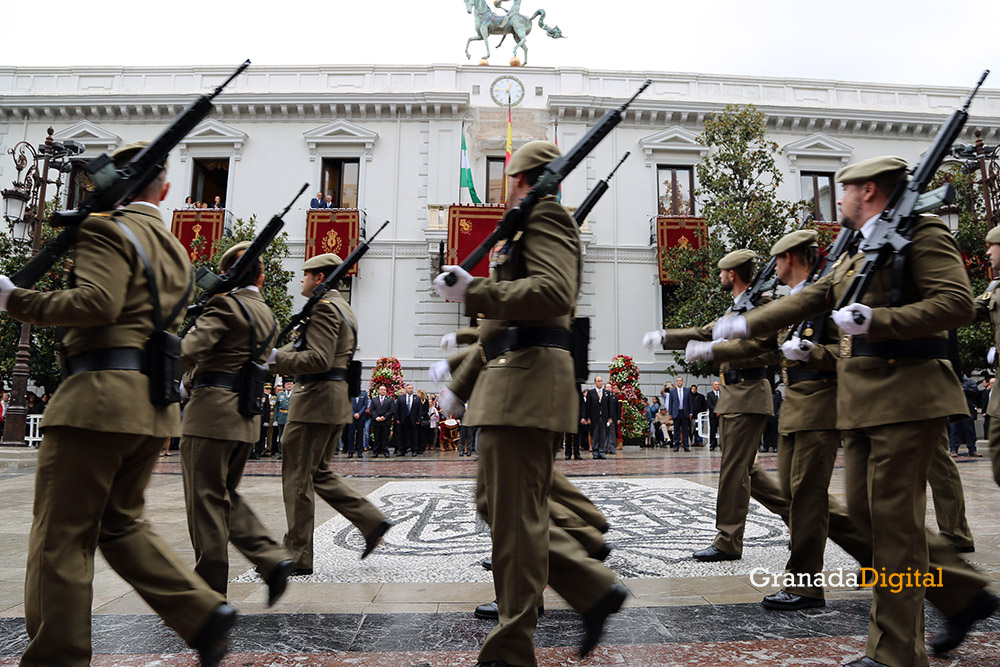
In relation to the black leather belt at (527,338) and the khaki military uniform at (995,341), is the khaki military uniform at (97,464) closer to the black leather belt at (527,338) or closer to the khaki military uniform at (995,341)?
the black leather belt at (527,338)

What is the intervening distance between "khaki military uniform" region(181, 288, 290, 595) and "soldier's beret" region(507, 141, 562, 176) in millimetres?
1735

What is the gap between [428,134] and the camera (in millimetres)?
21906

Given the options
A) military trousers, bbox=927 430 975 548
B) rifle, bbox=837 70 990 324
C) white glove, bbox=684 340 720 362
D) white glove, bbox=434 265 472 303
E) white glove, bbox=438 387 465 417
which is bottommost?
military trousers, bbox=927 430 975 548

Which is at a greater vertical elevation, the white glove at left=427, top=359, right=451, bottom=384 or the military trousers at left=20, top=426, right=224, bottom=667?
the white glove at left=427, top=359, right=451, bottom=384

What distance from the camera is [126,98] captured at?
21609 mm

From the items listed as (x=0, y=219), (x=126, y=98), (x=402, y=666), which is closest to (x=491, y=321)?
(x=402, y=666)

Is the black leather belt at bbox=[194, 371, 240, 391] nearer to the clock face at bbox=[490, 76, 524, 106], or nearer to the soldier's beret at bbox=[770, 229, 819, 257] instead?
the soldier's beret at bbox=[770, 229, 819, 257]

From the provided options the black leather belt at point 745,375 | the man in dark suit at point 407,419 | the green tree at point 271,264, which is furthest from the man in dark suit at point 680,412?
the black leather belt at point 745,375

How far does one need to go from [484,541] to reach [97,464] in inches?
125

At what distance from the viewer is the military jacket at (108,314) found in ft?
7.25

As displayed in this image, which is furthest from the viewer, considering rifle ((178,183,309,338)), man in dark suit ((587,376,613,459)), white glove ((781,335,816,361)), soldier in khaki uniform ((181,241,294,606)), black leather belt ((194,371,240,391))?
man in dark suit ((587,376,613,459))

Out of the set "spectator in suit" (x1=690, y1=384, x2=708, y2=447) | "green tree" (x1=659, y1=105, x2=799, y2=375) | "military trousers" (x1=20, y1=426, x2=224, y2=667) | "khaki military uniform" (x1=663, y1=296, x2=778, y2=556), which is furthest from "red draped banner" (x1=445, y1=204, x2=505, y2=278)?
"military trousers" (x1=20, y1=426, x2=224, y2=667)

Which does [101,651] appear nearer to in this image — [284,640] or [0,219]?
[284,640]

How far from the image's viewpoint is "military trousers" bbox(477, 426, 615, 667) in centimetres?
228
